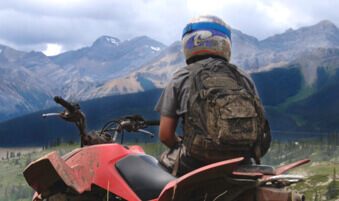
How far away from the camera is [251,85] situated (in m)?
4.38

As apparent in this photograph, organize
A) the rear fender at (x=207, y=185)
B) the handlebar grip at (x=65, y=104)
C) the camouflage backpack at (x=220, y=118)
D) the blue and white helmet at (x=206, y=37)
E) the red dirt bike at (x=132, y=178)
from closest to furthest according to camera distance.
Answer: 1. the rear fender at (x=207, y=185)
2. the red dirt bike at (x=132, y=178)
3. the camouflage backpack at (x=220, y=118)
4. the blue and white helmet at (x=206, y=37)
5. the handlebar grip at (x=65, y=104)

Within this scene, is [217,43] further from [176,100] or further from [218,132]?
[218,132]

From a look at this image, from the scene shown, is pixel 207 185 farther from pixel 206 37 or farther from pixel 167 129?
pixel 206 37

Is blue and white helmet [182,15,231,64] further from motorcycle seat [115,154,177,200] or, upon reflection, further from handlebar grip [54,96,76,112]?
handlebar grip [54,96,76,112]

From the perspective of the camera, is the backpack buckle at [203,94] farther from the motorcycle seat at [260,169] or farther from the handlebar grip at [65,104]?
the handlebar grip at [65,104]

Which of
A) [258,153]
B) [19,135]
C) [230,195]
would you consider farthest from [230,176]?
[19,135]

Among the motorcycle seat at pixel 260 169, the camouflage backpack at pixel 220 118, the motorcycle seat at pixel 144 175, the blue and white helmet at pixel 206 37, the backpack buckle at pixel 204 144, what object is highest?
the blue and white helmet at pixel 206 37

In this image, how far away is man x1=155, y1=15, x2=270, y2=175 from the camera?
3693 millimetres

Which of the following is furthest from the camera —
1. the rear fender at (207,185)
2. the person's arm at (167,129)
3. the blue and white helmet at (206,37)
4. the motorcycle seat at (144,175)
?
the blue and white helmet at (206,37)

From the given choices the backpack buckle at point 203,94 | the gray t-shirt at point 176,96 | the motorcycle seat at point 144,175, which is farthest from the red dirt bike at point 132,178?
the backpack buckle at point 203,94

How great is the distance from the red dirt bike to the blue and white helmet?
4.52 ft

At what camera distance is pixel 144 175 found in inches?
165

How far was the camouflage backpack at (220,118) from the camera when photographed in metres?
3.67

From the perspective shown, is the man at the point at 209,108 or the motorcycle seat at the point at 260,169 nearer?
the motorcycle seat at the point at 260,169
